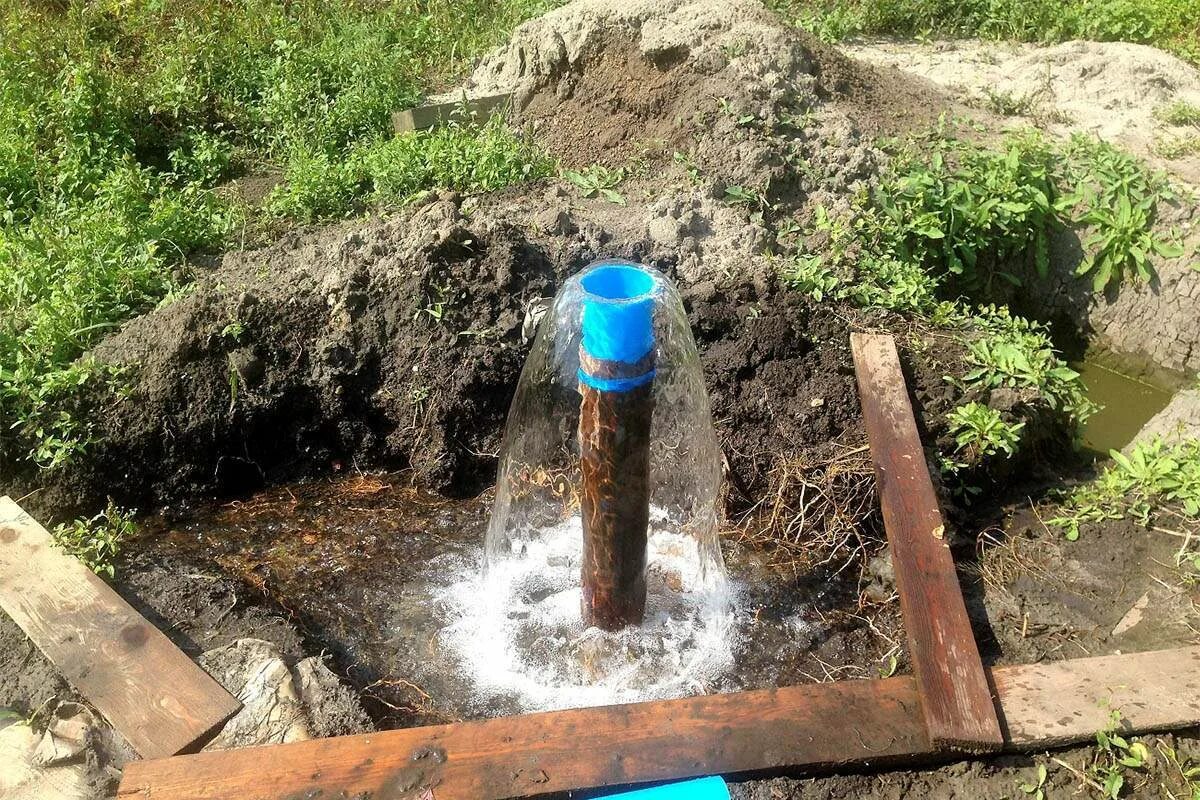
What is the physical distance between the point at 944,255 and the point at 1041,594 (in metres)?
1.86

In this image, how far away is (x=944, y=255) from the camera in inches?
172

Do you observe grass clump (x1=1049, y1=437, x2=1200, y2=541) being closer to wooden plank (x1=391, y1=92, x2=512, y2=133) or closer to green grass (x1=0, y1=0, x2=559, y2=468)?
green grass (x1=0, y1=0, x2=559, y2=468)

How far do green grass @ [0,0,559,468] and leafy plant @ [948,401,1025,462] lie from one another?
2.55m

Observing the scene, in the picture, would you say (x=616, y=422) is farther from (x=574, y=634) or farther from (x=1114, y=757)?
(x=1114, y=757)

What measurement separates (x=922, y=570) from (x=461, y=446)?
1.84 metres

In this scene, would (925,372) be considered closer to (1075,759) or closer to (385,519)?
(1075,759)

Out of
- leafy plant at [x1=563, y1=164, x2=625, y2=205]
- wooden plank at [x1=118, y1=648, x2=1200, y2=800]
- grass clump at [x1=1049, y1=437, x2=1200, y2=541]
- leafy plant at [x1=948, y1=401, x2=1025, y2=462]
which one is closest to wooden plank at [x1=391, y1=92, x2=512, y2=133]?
leafy plant at [x1=563, y1=164, x2=625, y2=205]

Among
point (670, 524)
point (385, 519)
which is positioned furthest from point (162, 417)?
point (670, 524)

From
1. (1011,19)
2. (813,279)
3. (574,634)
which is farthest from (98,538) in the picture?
(1011,19)

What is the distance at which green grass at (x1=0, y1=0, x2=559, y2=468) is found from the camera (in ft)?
12.7

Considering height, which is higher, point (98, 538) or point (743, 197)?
point (743, 197)

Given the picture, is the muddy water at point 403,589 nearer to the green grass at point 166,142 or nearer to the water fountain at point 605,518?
the water fountain at point 605,518

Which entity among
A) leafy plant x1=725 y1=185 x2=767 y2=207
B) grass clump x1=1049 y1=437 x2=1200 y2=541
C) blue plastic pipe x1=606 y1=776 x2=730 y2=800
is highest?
leafy plant x1=725 y1=185 x2=767 y2=207

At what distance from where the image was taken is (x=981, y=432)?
345cm
